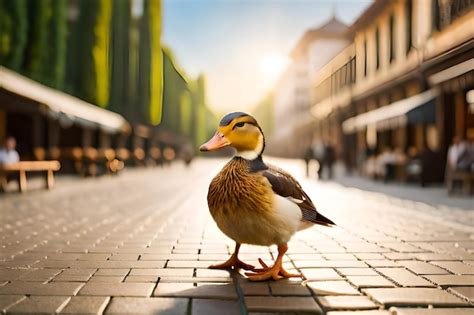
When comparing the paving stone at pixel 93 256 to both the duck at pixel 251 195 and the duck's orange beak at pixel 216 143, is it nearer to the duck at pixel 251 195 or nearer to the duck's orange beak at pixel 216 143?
the duck at pixel 251 195

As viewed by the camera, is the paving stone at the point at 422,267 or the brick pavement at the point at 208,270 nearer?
the brick pavement at the point at 208,270

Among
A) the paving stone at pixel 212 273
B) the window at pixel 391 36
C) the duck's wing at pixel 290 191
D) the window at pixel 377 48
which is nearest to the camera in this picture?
the duck's wing at pixel 290 191

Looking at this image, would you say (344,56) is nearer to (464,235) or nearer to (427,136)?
(427,136)

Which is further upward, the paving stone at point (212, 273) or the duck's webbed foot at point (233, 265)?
the duck's webbed foot at point (233, 265)

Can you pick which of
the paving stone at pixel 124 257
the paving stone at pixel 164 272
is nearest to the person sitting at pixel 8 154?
the paving stone at pixel 124 257

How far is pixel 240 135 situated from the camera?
3361 millimetres

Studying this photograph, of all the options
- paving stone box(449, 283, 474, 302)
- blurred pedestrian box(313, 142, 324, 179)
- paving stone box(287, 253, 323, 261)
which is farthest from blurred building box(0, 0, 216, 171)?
blurred pedestrian box(313, 142, 324, 179)

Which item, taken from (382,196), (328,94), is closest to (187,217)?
(382,196)

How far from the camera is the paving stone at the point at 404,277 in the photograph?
3368 millimetres

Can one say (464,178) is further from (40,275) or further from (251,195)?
(40,275)

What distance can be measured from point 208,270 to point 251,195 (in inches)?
33.7

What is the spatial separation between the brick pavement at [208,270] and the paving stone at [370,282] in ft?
0.04

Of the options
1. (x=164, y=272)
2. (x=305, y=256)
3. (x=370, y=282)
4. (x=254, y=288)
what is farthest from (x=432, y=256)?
(x=164, y=272)

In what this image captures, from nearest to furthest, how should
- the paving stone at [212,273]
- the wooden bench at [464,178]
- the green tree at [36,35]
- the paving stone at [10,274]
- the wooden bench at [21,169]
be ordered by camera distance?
the paving stone at [10,274], the paving stone at [212,273], the wooden bench at [21,169], the wooden bench at [464,178], the green tree at [36,35]
